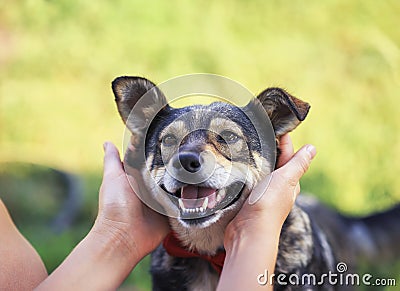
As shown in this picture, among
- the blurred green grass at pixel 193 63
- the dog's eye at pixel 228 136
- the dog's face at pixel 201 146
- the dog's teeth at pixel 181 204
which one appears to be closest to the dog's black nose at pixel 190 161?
the dog's face at pixel 201 146

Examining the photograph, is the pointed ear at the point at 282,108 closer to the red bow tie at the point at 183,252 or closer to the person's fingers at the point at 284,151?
the person's fingers at the point at 284,151

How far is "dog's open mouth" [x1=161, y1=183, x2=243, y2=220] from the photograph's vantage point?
8.40 feet

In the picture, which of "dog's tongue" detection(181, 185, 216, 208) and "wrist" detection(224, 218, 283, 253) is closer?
"wrist" detection(224, 218, 283, 253)

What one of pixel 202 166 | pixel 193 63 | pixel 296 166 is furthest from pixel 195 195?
pixel 193 63

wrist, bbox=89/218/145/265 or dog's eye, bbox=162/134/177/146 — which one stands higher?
dog's eye, bbox=162/134/177/146

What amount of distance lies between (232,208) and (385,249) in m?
1.81

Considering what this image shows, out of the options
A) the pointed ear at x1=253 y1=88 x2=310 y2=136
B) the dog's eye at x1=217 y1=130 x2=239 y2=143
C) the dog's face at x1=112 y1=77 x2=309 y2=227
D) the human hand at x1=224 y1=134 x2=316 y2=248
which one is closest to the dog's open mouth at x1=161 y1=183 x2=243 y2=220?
the dog's face at x1=112 y1=77 x2=309 y2=227

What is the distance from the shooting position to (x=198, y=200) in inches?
101

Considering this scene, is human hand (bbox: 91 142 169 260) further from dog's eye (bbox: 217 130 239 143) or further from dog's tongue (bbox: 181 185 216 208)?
dog's eye (bbox: 217 130 239 143)

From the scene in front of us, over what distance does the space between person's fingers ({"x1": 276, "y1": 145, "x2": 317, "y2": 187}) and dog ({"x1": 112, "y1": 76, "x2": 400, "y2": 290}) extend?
14 centimetres

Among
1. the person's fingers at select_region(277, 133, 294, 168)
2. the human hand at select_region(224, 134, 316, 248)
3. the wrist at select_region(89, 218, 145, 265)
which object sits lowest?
the wrist at select_region(89, 218, 145, 265)

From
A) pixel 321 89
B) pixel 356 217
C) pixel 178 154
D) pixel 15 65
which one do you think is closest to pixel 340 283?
pixel 356 217

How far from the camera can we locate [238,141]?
2750 mm

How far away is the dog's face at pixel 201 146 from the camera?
2.55 metres
